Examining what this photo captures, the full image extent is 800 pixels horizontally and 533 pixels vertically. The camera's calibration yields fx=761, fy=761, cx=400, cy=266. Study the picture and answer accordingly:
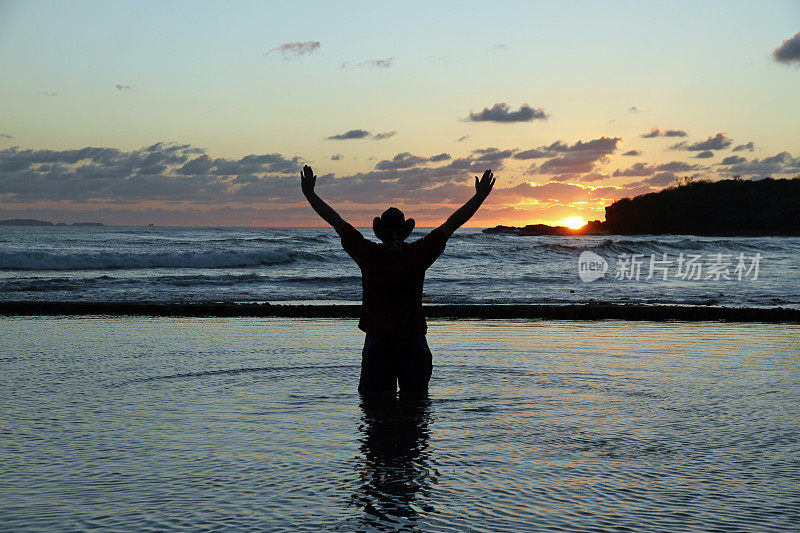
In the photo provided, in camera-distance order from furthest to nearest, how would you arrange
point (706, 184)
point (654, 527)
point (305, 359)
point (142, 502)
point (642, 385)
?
point (706, 184) → point (305, 359) → point (642, 385) → point (142, 502) → point (654, 527)

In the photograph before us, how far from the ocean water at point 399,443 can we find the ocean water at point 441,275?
41.0 ft

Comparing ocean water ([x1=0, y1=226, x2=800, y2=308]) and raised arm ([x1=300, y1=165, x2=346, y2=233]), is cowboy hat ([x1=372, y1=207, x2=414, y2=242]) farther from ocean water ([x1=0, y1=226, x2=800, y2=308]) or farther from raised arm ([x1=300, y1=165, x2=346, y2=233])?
ocean water ([x1=0, y1=226, x2=800, y2=308])

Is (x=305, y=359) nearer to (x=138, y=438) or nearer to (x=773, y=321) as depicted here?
(x=138, y=438)

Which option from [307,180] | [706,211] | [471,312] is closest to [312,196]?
[307,180]

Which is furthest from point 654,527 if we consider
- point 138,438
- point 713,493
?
point 138,438

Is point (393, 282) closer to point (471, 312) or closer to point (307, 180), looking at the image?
point (307, 180)

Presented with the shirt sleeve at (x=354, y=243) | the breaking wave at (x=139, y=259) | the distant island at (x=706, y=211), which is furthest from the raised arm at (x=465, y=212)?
the distant island at (x=706, y=211)

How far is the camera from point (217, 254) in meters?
42.2

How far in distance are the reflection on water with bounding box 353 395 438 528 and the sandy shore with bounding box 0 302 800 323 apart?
960 centimetres

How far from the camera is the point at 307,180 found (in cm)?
550

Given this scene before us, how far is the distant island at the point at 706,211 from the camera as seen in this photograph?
115250mm

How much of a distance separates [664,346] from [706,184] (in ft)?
442

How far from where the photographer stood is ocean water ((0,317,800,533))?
372 cm

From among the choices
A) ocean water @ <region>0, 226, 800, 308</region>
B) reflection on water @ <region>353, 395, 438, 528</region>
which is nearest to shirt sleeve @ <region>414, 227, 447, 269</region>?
reflection on water @ <region>353, 395, 438, 528</region>
